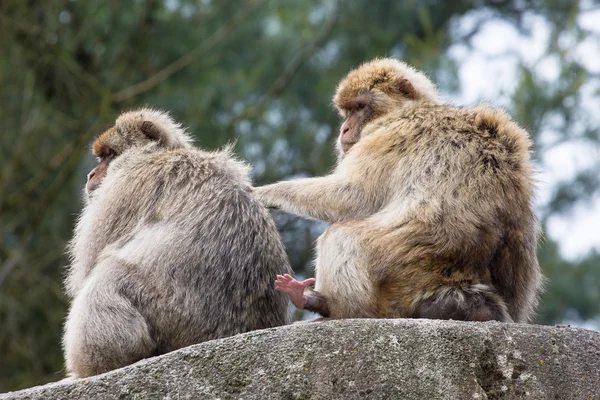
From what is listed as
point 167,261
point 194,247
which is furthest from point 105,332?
point 194,247

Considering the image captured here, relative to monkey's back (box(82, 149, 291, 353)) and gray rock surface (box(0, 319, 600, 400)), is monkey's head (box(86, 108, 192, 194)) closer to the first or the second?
monkey's back (box(82, 149, 291, 353))

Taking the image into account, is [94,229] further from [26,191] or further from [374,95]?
[26,191]

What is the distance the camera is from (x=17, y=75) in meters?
11.2

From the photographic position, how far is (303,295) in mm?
4188

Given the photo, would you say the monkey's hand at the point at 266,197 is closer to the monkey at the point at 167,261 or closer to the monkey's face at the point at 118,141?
the monkey at the point at 167,261

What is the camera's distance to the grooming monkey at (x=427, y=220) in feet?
13.6

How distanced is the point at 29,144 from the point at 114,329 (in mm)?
7301

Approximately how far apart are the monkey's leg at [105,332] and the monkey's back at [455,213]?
3.78 feet

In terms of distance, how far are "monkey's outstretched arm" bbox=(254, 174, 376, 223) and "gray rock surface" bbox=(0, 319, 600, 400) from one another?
3.21 ft

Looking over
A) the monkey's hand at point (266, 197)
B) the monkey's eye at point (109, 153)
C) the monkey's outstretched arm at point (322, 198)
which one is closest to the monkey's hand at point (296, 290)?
the monkey's outstretched arm at point (322, 198)

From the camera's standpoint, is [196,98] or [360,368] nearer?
[360,368]

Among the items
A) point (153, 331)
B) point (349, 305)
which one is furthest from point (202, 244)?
point (349, 305)

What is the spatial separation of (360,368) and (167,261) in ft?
4.65

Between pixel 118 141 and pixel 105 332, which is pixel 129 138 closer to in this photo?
pixel 118 141
